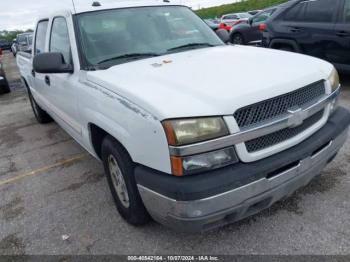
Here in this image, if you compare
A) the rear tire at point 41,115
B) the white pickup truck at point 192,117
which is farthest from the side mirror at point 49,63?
the rear tire at point 41,115

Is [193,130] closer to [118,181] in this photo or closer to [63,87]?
[118,181]

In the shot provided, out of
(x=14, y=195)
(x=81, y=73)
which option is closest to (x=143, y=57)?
(x=81, y=73)

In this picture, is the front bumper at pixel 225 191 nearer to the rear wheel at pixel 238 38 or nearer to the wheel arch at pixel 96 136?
the wheel arch at pixel 96 136

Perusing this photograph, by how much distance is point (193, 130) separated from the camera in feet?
7.18

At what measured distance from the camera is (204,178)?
7.22ft

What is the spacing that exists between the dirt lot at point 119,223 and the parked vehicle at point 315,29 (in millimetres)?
2768

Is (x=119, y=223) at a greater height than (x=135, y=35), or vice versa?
(x=135, y=35)

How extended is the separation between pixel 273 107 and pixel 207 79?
19.5 inches

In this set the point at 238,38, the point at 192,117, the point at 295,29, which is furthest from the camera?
the point at 238,38

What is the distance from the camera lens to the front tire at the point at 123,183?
8.66 ft

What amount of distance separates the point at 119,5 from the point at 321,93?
2255mm

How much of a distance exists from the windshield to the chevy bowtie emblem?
1.49 meters

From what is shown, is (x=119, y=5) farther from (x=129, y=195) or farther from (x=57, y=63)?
(x=129, y=195)

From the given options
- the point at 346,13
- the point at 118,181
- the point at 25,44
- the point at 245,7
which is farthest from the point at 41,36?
the point at 245,7
